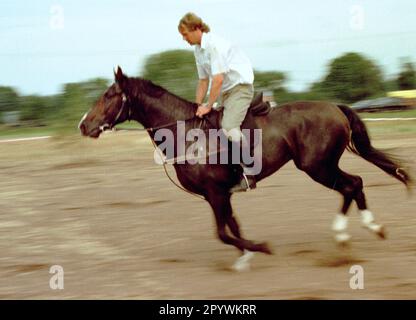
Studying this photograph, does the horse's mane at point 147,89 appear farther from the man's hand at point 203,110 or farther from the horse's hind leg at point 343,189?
the horse's hind leg at point 343,189

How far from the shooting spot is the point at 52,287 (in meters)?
6.32

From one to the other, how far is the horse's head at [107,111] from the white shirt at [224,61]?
83cm

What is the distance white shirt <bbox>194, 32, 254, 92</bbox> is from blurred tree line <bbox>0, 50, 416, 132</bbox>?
2068cm

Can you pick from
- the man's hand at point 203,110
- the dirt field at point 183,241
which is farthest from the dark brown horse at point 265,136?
the dirt field at point 183,241

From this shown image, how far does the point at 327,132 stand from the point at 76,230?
3838mm

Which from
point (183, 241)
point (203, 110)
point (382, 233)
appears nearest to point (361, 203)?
point (382, 233)

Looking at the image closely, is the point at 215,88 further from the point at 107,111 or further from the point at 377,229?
the point at 377,229

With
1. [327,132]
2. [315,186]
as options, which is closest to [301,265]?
[327,132]

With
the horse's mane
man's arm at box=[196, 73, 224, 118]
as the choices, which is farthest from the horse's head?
man's arm at box=[196, 73, 224, 118]

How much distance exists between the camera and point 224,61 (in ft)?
21.4

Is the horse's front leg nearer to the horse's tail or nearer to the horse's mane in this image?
the horse's mane

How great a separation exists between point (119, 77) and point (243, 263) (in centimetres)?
225
